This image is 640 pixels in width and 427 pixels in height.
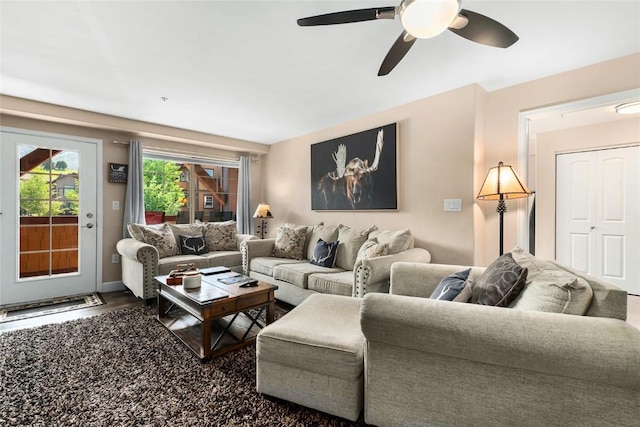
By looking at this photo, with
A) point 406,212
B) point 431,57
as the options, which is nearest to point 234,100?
point 431,57

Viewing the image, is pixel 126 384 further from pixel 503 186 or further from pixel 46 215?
pixel 503 186

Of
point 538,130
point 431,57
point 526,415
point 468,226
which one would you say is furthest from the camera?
point 538,130

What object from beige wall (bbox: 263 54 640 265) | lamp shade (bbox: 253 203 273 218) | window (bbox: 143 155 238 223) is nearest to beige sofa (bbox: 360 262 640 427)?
beige wall (bbox: 263 54 640 265)

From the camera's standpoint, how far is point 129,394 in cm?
171

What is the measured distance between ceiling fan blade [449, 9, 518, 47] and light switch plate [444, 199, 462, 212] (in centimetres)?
158

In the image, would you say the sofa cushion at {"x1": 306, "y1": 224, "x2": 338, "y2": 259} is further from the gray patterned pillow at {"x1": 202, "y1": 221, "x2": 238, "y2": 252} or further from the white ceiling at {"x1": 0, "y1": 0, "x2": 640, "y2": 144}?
the white ceiling at {"x1": 0, "y1": 0, "x2": 640, "y2": 144}

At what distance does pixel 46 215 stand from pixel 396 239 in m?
4.11

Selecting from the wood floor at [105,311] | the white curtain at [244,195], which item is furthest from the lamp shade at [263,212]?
the wood floor at [105,311]

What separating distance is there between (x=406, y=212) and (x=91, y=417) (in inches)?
119

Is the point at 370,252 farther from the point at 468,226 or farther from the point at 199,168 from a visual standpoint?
the point at 199,168

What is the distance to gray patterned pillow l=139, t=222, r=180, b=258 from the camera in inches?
147

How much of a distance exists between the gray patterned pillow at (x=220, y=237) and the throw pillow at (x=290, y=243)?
877mm

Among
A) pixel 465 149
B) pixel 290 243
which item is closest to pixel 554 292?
pixel 465 149

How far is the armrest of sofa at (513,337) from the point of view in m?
0.97
